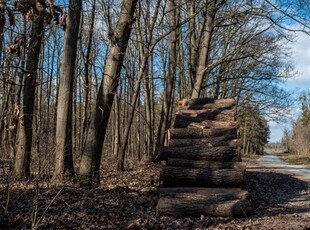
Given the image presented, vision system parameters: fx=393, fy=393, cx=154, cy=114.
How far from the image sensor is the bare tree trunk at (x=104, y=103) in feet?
29.4

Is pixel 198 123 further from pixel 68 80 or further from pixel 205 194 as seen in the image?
pixel 68 80

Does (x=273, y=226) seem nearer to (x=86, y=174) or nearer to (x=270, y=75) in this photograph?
(x=86, y=174)

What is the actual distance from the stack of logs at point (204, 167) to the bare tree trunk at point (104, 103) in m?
1.61

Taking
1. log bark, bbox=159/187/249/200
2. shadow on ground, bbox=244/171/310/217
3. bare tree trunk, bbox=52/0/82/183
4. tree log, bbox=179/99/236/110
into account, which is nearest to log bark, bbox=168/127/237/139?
shadow on ground, bbox=244/171/310/217

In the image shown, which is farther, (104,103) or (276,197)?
(276,197)

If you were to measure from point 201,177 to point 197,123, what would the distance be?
9.88 feet

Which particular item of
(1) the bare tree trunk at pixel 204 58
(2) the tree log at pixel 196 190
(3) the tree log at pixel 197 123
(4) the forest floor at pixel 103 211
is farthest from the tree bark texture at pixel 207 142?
(1) the bare tree trunk at pixel 204 58

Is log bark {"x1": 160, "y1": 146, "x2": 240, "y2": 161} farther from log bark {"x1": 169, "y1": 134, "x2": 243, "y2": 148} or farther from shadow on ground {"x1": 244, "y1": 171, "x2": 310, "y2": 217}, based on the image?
shadow on ground {"x1": 244, "y1": 171, "x2": 310, "y2": 217}

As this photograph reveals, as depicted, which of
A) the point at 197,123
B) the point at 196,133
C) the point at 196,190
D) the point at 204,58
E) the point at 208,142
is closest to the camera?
the point at 196,190

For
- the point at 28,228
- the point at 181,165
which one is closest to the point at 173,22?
the point at 181,165

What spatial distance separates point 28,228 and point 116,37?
4930 mm

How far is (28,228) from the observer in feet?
19.0

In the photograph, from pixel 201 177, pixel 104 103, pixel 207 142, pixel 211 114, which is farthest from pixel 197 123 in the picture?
pixel 104 103

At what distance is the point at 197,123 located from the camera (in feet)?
37.6
